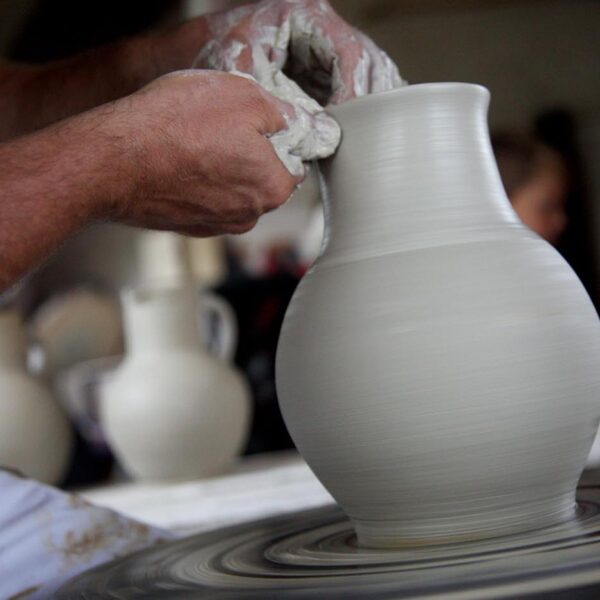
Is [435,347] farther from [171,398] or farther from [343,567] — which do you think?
[171,398]

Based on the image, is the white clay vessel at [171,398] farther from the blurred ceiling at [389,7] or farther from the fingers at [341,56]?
the blurred ceiling at [389,7]

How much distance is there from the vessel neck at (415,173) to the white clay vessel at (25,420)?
1.27 metres

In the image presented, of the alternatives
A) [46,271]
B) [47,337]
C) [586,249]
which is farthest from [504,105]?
[47,337]

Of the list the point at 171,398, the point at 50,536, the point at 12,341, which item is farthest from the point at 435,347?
the point at 12,341

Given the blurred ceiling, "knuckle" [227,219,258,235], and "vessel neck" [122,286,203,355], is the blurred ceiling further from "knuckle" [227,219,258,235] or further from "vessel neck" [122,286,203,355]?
"knuckle" [227,219,258,235]

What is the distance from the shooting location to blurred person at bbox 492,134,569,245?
291cm

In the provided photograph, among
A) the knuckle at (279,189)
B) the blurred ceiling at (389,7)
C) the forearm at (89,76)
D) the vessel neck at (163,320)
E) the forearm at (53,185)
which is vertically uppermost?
→ the blurred ceiling at (389,7)

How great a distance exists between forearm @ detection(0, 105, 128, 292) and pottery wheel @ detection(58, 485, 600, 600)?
247 mm

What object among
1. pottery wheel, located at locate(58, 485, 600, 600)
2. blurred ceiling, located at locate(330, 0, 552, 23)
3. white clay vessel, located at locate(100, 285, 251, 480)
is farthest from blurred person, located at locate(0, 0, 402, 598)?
blurred ceiling, located at locate(330, 0, 552, 23)

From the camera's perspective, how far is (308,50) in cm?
97

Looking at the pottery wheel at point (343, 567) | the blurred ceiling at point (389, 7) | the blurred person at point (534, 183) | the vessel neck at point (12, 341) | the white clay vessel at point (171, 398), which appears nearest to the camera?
the pottery wheel at point (343, 567)

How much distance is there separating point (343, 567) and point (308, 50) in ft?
1.55

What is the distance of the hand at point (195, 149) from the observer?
2.68ft

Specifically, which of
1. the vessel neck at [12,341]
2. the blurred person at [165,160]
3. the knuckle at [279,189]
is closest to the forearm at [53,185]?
the blurred person at [165,160]
